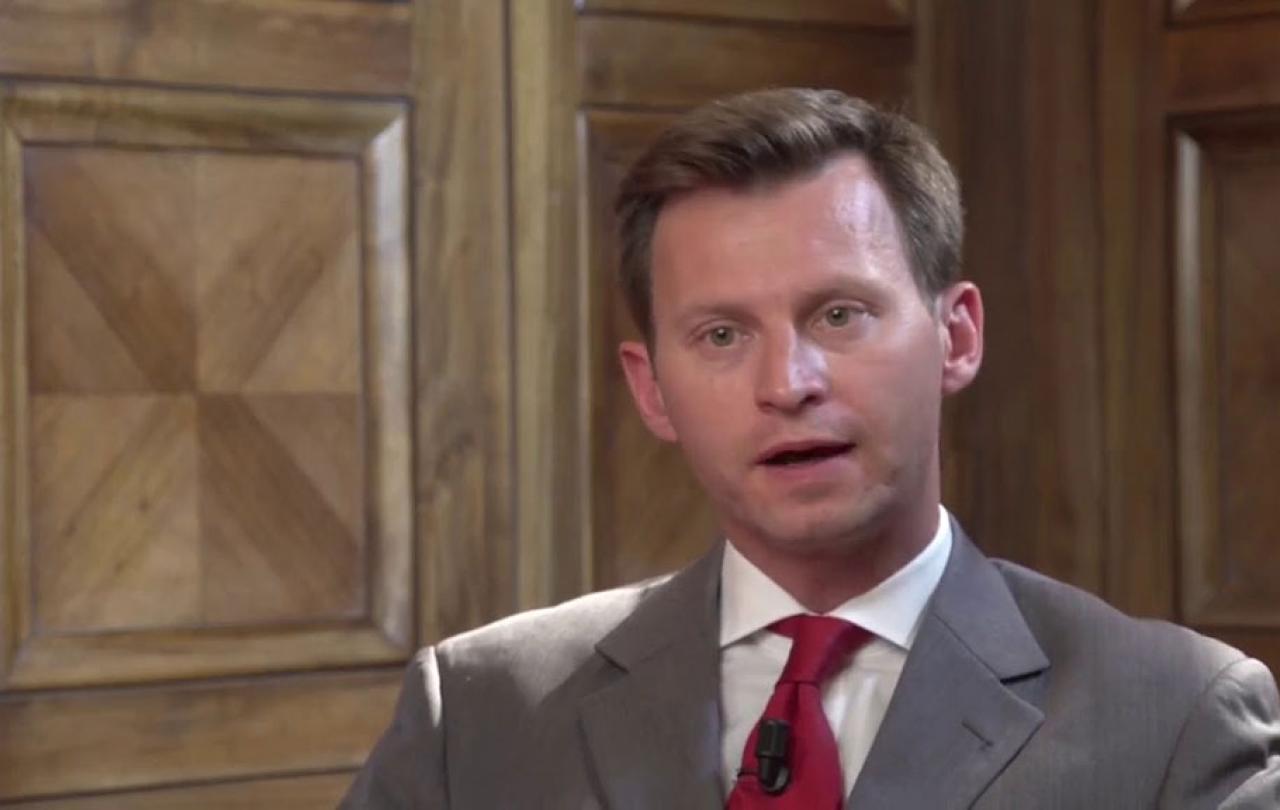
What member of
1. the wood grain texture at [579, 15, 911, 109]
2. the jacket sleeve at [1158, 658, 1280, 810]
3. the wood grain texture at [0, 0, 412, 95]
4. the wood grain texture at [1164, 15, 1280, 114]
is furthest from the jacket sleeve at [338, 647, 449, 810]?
the wood grain texture at [1164, 15, 1280, 114]

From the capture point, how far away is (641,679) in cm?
145

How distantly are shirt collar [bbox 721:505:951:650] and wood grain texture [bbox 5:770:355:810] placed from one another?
0.69 m

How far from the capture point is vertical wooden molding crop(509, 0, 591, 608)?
7.02 ft

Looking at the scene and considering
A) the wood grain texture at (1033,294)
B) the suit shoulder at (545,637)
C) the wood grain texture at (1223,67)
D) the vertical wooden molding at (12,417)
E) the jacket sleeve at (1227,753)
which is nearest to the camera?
the jacket sleeve at (1227,753)

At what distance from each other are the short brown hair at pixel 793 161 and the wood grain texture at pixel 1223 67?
769 millimetres

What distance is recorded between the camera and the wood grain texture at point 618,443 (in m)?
2.17

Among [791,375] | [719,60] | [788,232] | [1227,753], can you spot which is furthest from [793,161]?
[719,60]

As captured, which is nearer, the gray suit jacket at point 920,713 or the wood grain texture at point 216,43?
the gray suit jacket at point 920,713

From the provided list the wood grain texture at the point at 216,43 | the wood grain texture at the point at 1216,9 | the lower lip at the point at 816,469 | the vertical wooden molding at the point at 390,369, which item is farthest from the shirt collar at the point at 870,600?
the wood grain texture at the point at 1216,9

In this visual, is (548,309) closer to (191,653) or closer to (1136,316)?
(191,653)

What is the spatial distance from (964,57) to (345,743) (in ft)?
3.09

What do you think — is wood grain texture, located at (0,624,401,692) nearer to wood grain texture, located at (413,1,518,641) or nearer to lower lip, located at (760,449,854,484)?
wood grain texture, located at (413,1,518,641)

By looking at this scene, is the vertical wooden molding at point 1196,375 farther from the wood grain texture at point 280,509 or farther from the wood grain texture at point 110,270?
the wood grain texture at point 110,270

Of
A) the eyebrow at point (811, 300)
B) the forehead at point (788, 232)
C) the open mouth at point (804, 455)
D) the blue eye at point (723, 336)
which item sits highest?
the forehead at point (788, 232)
